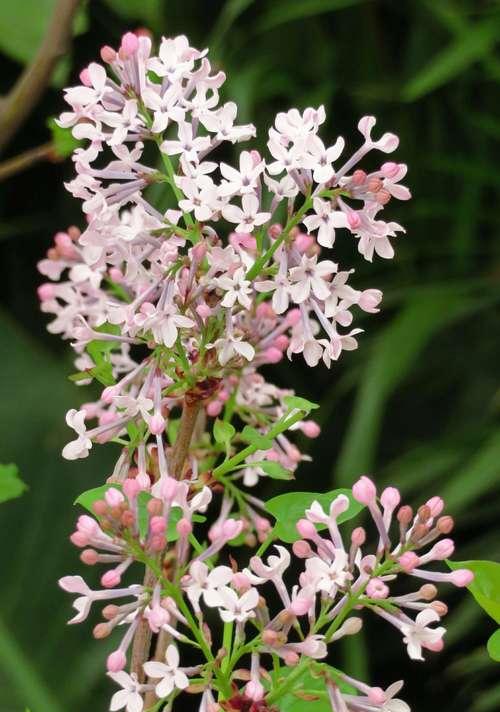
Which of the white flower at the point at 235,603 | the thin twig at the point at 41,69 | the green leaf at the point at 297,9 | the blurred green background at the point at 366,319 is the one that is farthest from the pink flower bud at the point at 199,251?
the green leaf at the point at 297,9

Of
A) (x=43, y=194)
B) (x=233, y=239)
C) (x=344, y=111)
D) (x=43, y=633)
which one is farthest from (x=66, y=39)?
(x=43, y=194)

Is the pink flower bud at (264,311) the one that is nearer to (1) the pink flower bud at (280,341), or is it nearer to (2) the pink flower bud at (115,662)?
(1) the pink flower bud at (280,341)

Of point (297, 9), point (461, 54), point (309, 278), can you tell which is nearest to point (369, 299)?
point (309, 278)

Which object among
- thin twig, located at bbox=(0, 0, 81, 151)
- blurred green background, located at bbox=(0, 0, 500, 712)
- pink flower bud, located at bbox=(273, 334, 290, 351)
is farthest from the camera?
blurred green background, located at bbox=(0, 0, 500, 712)

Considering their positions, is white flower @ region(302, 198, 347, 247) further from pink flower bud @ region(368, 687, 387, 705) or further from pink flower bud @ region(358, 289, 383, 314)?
pink flower bud @ region(368, 687, 387, 705)

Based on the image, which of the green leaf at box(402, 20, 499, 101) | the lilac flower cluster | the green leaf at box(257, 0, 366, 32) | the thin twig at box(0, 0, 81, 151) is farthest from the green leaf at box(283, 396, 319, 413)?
the green leaf at box(257, 0, 366, 32)
